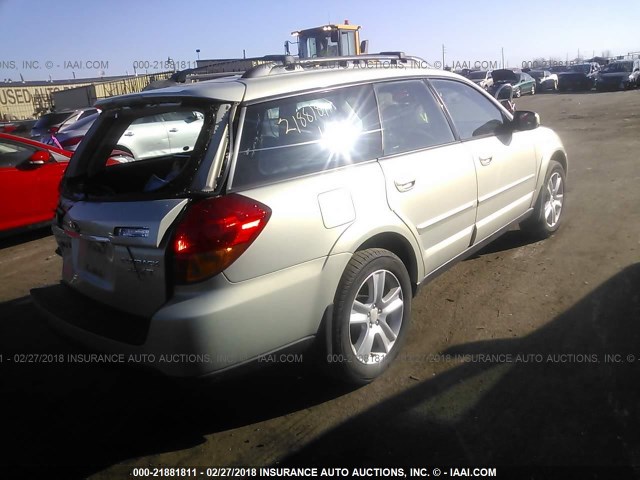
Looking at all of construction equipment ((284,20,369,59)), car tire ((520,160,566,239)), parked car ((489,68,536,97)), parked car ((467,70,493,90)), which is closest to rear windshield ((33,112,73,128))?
construction equipment ((284,20,369,59))

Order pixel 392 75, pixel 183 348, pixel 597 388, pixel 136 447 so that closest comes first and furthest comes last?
pixel 183 348 → pixel 136 447 → pixel 597 388 → pixel 392 75

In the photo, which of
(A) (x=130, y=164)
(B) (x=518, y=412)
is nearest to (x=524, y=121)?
(B) (x=518, y=412)

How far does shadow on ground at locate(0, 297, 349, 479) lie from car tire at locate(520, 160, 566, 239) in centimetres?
303

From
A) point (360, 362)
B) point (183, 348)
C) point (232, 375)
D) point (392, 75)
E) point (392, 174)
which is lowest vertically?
point (360, 362)

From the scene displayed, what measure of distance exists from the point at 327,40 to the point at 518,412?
49.5 ft

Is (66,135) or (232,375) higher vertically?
(66,135)

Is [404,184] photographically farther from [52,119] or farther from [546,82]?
[546,82]

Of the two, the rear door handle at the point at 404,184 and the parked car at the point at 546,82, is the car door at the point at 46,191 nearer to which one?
the rear door handle at the point at 404,184

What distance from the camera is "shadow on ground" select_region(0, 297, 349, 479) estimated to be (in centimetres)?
261

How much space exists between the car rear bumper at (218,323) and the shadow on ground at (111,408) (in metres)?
0.12

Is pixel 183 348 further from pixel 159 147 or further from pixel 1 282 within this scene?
pixel 159 147

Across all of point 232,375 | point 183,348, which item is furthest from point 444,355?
point 183,348

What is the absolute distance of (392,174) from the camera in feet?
10.3

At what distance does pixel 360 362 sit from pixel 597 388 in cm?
131
